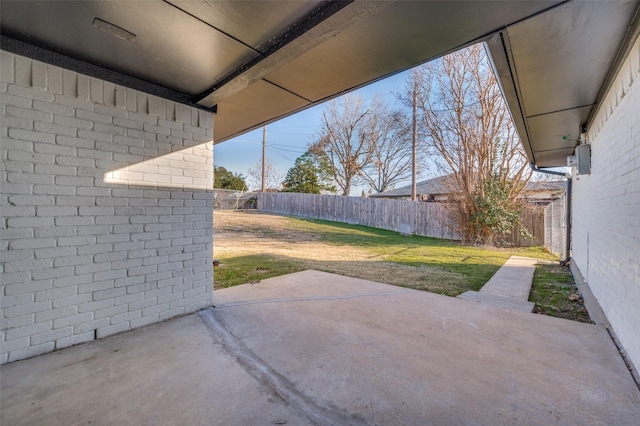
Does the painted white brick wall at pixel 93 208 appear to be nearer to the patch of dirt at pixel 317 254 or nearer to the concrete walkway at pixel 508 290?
the patch of dirt at pixel 317 254

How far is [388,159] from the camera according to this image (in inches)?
920

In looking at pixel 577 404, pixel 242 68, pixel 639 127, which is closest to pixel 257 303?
pixel 242 68

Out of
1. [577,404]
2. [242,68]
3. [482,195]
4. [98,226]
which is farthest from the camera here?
[482,195]

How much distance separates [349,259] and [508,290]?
11.1ft

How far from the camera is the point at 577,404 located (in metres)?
1.66

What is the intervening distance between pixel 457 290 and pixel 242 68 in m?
4.01

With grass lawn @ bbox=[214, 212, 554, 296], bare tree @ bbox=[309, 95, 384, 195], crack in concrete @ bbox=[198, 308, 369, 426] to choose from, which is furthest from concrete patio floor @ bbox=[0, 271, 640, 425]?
bare tree @ bbox=[309, 95, 384, 195]

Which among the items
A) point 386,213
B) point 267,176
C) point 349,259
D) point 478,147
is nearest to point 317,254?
point 349,259

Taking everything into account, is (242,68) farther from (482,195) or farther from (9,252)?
(482,195)

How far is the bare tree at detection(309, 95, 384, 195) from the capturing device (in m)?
21.6

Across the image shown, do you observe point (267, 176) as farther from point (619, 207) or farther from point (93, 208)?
point (619, 207)

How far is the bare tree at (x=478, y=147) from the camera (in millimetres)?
9938

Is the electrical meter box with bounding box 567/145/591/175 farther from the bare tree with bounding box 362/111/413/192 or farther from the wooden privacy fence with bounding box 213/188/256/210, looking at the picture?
the wooden privacy fence with bounding box 213/188/256/210

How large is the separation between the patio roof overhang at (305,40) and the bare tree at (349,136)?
1969 centimetres
